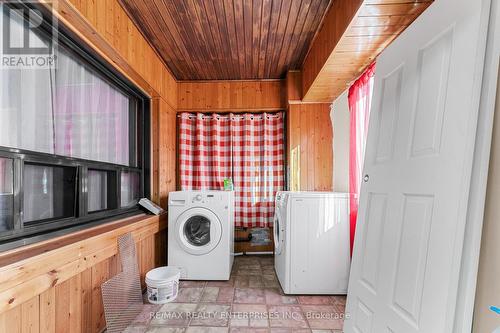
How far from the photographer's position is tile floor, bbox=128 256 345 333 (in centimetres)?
172

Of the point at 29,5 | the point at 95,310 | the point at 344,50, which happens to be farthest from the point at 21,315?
the point at 344,50

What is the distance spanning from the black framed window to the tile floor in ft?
3.00

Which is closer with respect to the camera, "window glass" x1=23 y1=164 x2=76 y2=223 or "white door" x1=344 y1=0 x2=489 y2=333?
"white door" x1=344 y1=0 x2=489 y2=333

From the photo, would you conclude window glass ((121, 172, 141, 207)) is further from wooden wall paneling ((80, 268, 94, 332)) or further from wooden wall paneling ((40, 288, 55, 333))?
wooden wall paneling ((40, 288, 55, 333))

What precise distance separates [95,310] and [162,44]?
2.33 meters

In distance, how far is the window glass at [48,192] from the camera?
1295 millimetres

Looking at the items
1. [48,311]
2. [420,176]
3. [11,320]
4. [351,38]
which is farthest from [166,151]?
[420,176]

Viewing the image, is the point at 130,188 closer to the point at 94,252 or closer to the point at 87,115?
the point at 87,115

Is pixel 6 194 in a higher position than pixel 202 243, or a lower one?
higher

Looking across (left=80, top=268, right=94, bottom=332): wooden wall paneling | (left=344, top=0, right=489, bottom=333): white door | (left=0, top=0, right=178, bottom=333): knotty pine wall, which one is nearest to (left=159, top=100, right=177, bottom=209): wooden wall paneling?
(left=0, top=0, right=178, bottom=333): knotty pine wall

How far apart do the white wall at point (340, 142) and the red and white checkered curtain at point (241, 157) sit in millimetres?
682

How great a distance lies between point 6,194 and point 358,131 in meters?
2.43

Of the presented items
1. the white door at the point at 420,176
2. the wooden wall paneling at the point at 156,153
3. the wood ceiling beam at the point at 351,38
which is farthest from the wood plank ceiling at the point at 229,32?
the white door at the point at 420,176

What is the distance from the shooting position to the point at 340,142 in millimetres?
2910
